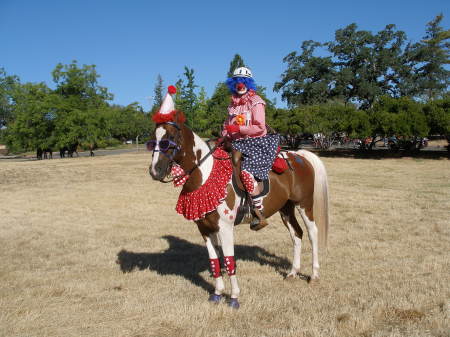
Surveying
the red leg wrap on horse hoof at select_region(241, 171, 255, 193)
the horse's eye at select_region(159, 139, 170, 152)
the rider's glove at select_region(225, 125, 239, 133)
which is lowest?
the red leg wrap on horse hoof at select_region(241, 171, 255, 193)

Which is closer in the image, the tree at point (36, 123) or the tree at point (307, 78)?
the tree at point (36, 123)

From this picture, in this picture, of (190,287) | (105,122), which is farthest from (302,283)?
(105,122)

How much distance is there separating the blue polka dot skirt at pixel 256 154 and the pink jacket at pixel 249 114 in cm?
9

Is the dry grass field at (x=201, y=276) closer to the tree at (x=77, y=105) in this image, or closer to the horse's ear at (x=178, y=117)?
the horse's ear at (x=178, y=117)

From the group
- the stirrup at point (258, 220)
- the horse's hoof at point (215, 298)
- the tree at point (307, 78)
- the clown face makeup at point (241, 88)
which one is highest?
the tree at point (307, 78)

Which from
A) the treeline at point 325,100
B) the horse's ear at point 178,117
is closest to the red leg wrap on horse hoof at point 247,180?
the horse's ear at point 178,117

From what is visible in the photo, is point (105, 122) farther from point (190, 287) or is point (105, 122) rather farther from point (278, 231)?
point (190, 287)

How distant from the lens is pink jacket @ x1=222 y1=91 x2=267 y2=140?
498 cm

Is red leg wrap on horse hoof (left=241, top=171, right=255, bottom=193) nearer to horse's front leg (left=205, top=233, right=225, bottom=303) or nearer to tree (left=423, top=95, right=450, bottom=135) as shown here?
horse's front leg (left=205, top=233, right=225, bottom=303)

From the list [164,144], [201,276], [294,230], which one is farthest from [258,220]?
[164,144]

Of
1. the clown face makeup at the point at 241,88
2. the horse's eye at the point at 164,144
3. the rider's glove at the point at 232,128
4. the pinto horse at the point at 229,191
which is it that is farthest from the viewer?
the clown face makeup at the point at 241,88

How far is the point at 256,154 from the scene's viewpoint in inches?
205

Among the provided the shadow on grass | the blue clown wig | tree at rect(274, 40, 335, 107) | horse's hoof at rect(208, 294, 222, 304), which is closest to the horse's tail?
the shadow on grass

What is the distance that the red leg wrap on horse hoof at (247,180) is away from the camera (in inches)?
199
